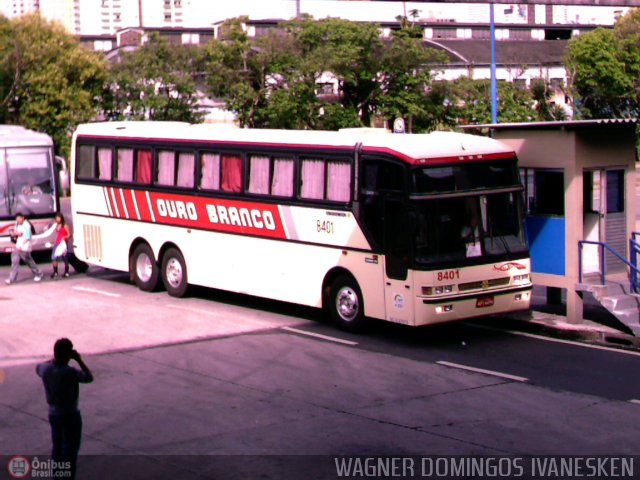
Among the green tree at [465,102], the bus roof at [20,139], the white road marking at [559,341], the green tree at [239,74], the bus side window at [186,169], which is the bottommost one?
the white road marking at [559,341]

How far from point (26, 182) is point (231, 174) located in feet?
28.8

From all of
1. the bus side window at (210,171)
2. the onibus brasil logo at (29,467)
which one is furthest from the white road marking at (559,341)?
the onibus brasil logo at (29,467)

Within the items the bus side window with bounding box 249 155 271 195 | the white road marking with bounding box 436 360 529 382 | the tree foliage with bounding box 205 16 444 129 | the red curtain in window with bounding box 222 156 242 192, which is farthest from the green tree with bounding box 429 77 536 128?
A: the white road marking with bounding box 436 360 529 382

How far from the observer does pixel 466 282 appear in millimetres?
16500

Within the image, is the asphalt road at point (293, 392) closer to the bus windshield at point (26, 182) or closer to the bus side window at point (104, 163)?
the bus side window at point (104, 163)

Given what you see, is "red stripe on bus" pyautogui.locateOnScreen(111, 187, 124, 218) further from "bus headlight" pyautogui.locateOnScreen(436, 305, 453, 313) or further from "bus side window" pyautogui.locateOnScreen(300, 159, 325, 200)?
"bus headlight" pyautogui.locateOnScreen(436, 305, 453, 313)

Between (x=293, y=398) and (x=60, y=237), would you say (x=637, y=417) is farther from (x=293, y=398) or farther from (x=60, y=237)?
(x=60, y=237)

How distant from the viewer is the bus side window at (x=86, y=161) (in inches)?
907

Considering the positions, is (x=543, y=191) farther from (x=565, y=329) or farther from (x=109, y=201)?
(x=109, y=201)

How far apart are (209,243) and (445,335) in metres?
4.91

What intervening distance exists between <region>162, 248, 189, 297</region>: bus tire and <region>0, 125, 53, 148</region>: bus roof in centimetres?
726

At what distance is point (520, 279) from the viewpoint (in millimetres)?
17188

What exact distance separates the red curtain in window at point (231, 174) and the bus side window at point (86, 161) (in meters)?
4.28

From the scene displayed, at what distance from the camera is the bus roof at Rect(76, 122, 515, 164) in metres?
16.5
